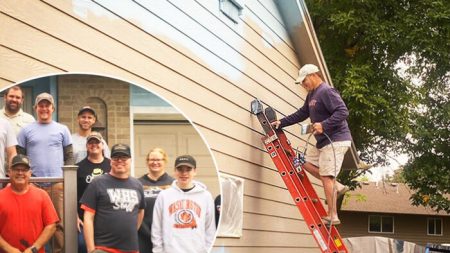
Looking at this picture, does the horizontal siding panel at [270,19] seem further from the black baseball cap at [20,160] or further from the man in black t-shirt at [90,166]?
the black baseball cap at [20,160]

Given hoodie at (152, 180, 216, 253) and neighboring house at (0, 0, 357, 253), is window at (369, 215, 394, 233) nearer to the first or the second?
neighboring house at (0, 0, 357, 253)

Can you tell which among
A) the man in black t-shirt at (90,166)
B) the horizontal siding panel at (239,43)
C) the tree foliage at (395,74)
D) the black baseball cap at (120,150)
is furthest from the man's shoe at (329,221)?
the tree foliage at (395,74)

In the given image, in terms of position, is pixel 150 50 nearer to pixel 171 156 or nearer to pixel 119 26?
pixel 119 26

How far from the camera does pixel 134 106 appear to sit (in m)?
4.18

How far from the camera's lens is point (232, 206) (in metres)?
6.02

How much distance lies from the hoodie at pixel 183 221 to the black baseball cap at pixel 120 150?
0.43 m

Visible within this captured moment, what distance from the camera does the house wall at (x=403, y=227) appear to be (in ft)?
116

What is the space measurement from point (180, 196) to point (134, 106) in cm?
67

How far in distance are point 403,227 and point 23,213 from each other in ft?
112

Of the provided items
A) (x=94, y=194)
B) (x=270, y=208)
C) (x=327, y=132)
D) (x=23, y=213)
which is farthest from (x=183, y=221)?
(x=270, y=208)

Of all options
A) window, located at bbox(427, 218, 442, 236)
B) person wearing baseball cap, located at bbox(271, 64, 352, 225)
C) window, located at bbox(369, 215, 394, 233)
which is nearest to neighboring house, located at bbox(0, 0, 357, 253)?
person wearing baseball cap, located at bbox(271, 64, 352, 225)

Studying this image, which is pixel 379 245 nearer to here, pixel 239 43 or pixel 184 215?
pixel 239 43

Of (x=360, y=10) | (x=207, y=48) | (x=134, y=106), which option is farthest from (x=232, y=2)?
(x=360, y=10)

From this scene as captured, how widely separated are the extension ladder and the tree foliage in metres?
9.85
